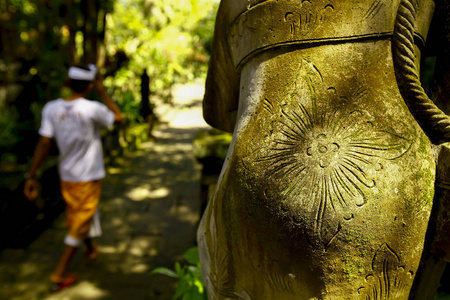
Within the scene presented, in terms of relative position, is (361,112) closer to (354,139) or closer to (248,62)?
(354,139)

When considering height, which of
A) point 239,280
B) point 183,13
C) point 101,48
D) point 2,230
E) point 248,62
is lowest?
point 2,230

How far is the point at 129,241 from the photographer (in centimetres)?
427

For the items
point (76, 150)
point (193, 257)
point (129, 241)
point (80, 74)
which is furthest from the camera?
point (129, 241)

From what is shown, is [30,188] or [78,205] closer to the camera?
[30,188]

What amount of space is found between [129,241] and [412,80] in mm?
3771

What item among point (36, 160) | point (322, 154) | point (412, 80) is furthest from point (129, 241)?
point (412, 80)

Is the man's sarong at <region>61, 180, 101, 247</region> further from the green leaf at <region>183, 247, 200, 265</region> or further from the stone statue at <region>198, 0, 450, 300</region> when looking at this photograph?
the stone statue at <region>198, 0, 450, 300</region>

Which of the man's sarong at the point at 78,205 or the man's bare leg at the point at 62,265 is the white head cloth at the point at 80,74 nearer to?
the man's sarong at the point at 78,205

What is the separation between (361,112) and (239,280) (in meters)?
0.58

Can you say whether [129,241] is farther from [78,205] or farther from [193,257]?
[193,257]

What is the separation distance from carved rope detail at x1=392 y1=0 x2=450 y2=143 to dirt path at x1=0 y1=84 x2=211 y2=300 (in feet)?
9.27

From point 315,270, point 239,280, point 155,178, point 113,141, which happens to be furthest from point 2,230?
point 315,270

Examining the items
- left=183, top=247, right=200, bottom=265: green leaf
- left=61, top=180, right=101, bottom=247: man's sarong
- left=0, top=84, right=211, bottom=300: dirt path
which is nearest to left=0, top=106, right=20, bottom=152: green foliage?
left=0, top=84, right=211, bottom=300: dirt path

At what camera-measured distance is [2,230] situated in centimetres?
396
